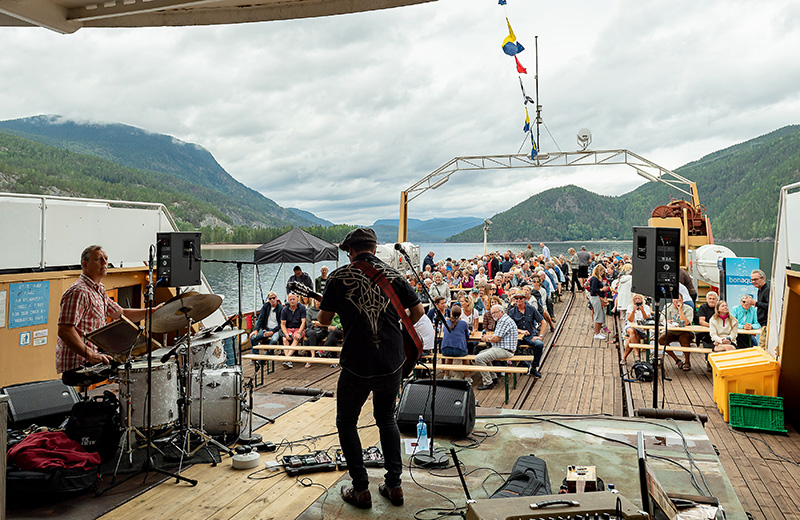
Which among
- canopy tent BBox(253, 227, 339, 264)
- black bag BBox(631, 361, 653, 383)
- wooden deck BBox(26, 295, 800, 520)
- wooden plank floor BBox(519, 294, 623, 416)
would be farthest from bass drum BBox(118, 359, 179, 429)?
canopy tent BBox(253, 227, 339, 264)

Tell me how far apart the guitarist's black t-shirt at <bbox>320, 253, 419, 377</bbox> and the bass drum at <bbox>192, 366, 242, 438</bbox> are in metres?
1.89

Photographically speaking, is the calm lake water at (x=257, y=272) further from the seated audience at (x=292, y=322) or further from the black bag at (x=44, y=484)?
the black bag at (x=44, y=484)

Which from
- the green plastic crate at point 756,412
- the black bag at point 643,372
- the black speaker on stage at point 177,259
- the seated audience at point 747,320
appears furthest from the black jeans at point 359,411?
the seated audience at point 747,320

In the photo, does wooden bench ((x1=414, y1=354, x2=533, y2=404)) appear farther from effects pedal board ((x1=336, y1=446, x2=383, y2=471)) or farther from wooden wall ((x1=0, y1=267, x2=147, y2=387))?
wooden wall ((x1=0, y1=267, x2=147, y2=387))

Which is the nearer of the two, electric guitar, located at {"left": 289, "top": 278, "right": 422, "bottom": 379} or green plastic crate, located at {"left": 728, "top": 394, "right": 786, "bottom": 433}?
electric guitar, located at {"left": 289, "top": 278, "right": 422, "bottom": 379}

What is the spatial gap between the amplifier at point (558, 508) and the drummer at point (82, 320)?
10.1 ft

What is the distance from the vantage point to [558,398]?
23.7 feet

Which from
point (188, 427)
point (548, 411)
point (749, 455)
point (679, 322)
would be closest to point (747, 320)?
point (679, 322)

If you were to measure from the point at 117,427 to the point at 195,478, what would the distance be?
2.80 feet

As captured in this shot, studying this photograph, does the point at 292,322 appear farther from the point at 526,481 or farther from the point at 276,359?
the point at 526,481

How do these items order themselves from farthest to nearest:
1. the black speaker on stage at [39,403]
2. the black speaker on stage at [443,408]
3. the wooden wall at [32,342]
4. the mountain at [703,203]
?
the mountain at [703,203] < the wooden wall at [32,342] < the black speaker on stage at [39,403] < the black speaker on stage at [443,408]

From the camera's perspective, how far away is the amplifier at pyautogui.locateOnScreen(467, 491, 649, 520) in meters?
1.98

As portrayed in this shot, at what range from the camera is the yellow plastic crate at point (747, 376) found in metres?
6.07

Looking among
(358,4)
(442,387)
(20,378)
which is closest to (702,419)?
(442,387)
